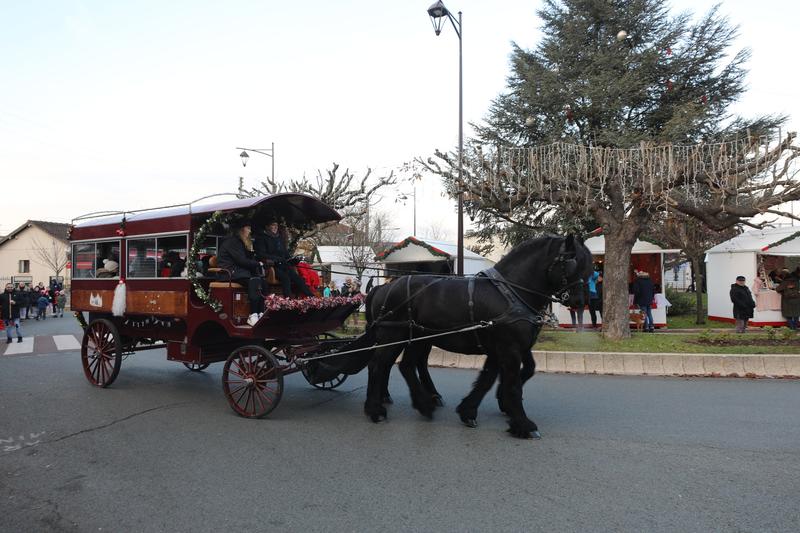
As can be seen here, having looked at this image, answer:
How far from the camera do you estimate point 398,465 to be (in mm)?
4879

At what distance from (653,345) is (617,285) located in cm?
173

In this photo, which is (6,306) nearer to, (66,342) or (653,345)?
(66,342)

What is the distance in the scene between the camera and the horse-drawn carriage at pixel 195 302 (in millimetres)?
6836

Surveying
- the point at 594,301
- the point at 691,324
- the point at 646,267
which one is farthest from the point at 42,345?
the point at 691,324

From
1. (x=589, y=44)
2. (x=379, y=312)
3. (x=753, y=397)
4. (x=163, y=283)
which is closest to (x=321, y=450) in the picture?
(x=379, y=312)

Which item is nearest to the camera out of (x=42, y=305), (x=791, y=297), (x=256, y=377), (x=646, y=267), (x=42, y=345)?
(x=256, y=377)

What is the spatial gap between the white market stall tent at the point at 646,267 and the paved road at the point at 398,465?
8.62 m

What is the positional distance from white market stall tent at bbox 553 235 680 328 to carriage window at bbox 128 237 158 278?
37.7 feet

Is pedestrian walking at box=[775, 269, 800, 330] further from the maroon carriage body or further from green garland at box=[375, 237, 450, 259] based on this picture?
the maroon carriage body

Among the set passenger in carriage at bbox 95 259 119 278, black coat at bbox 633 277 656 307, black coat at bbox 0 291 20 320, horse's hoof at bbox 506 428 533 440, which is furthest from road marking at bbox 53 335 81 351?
black coat at bbox 633 277 656 307

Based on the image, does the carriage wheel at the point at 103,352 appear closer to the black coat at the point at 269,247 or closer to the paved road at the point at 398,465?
the paved road at the point at 398,465

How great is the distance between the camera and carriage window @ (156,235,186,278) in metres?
7.75

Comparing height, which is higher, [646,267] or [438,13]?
[438,13]

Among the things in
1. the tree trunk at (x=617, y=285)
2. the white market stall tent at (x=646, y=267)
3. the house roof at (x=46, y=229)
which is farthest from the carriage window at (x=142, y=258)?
the house roof at (x=46, y=229)
